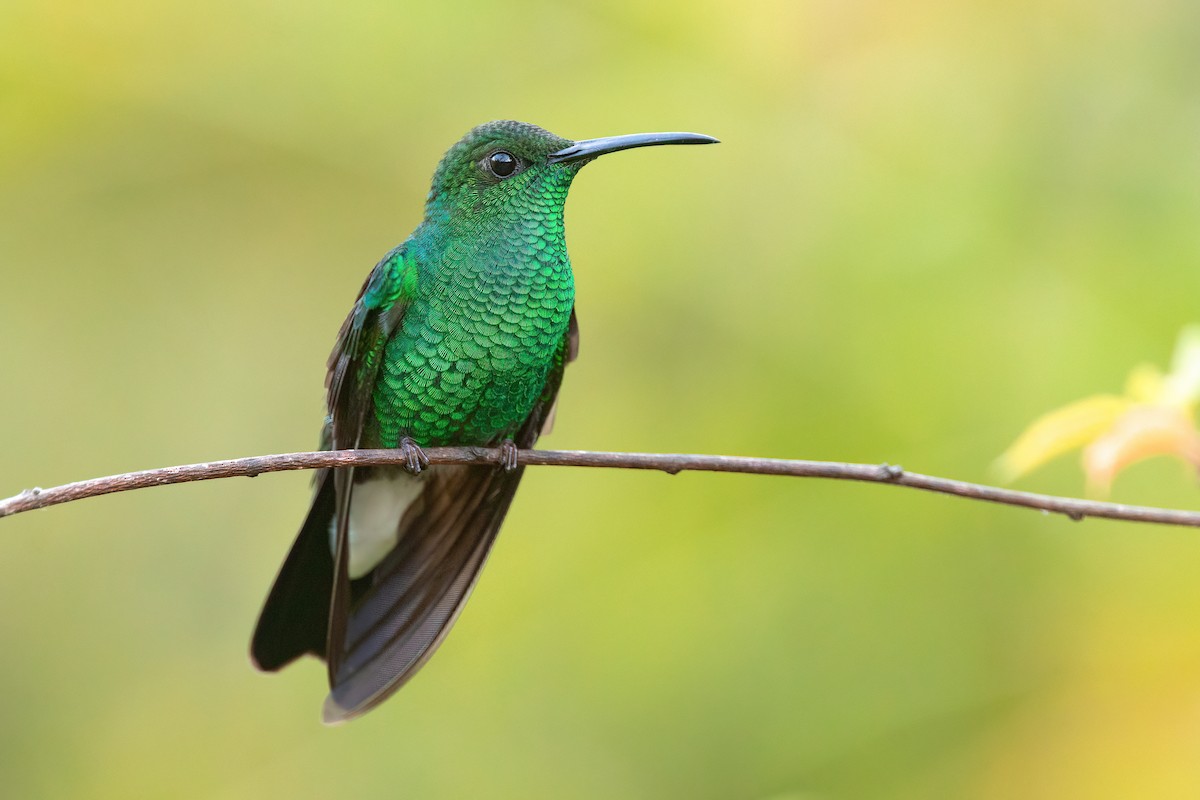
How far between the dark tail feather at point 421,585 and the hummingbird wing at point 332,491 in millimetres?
81

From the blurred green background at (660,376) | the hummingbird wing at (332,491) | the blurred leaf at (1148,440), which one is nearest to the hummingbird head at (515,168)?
the hummingbird wing at (332,491)

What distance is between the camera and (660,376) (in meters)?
5.30

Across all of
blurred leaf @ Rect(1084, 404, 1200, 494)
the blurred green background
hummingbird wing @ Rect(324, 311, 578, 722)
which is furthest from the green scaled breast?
the blurred green background

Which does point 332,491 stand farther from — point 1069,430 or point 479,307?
point 1069,430

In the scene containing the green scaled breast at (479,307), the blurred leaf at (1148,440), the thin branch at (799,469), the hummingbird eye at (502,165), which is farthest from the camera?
the hummingbird eye at (502,165)

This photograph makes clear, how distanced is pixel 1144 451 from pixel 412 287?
1.76 m

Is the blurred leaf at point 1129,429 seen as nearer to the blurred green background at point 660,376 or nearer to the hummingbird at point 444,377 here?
the hummingbird at point 444,377

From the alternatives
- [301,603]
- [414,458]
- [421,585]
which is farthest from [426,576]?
[414,458]

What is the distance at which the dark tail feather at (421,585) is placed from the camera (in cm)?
313

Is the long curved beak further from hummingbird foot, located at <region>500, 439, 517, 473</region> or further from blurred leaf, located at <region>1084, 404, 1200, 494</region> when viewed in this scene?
blurred leaf, located at <region>1084, 404, 1200, 494</region>

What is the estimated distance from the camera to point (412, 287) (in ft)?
10.0

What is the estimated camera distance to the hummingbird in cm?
301

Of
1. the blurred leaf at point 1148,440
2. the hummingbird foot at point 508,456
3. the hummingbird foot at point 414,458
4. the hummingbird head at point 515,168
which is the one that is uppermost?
the hummingbird head at point 515,168

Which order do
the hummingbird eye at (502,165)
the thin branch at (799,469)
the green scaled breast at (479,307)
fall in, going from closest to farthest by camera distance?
the thin branch at (799,469), the green scaled breast at (479,307), the hummingbird eye at (502,165)
